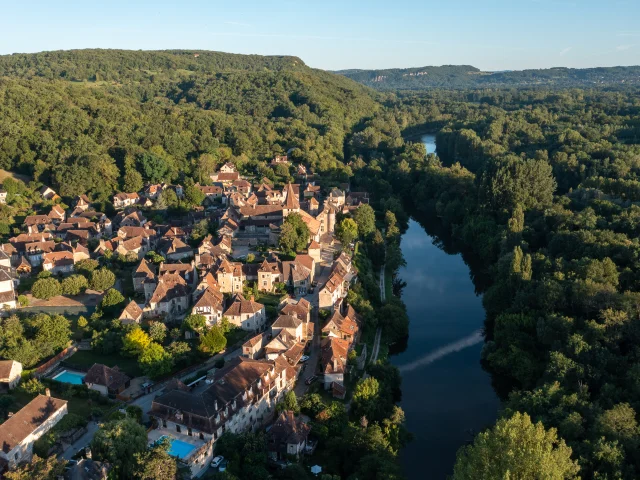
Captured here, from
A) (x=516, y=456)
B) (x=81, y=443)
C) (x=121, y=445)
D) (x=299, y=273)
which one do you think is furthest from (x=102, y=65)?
(x=516, y=456)

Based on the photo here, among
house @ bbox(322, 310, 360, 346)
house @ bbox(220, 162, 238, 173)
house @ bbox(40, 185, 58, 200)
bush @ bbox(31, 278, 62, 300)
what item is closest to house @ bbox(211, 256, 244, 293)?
house @ bbox(322, 310, 360, 346)

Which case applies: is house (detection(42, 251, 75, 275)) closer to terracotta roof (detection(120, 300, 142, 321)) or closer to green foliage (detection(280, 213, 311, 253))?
terracotta roof (detection(120, 300, 142, 321))

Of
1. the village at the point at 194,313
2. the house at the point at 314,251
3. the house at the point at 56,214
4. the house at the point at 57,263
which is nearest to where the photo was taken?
the village at the point at 194,313

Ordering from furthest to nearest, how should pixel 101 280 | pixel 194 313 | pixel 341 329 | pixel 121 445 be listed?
pixel 101 280
pixel 194 313
pixel 341 329
pixel 121 445

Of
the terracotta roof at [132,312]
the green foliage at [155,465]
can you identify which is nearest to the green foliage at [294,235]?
the terracotta roof at [132,312]

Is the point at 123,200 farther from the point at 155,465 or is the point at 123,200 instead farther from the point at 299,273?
the point at 155,465

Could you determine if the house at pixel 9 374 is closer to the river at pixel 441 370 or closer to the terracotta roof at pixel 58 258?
the terracotta roof at pixel 58 258
